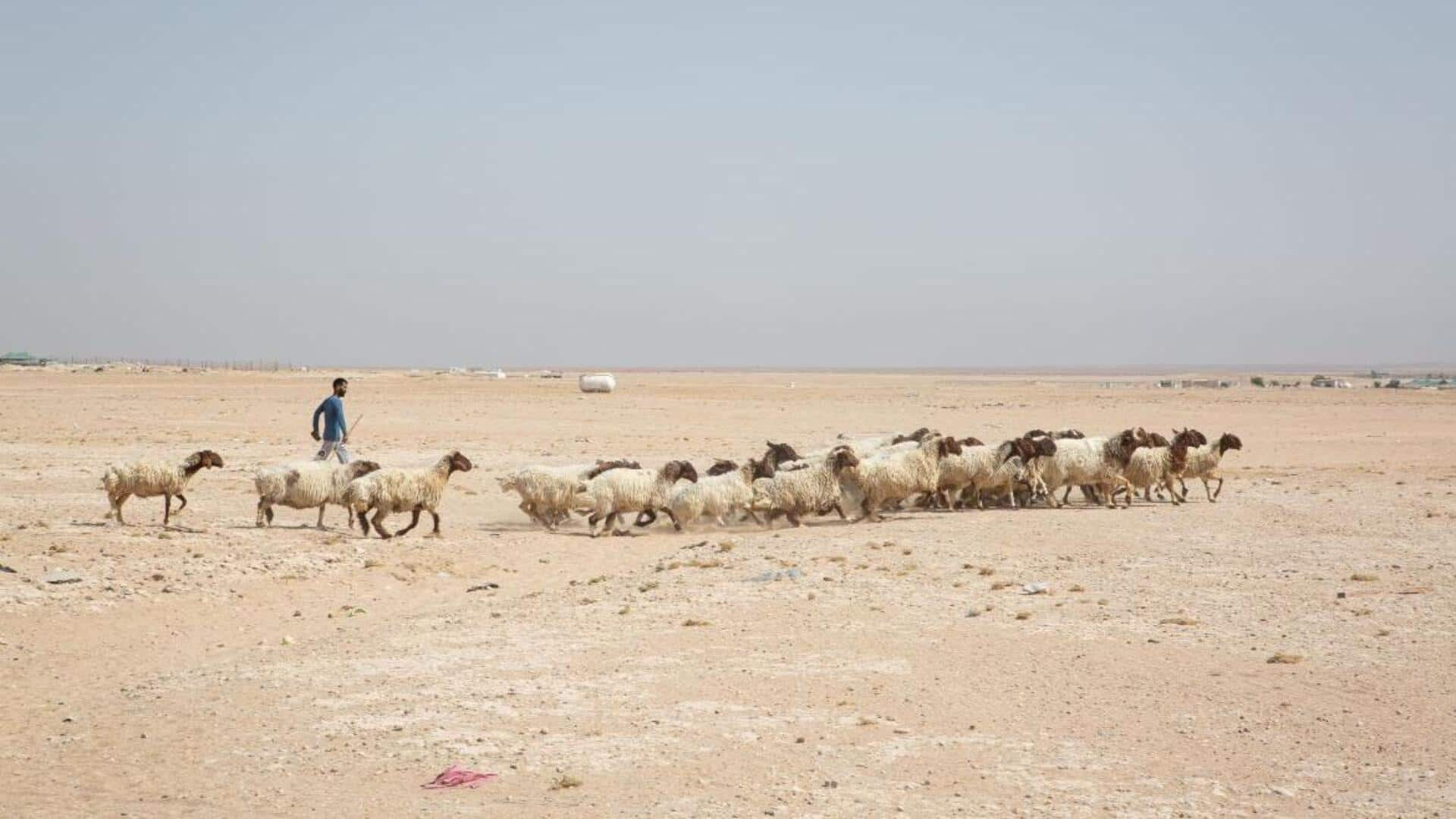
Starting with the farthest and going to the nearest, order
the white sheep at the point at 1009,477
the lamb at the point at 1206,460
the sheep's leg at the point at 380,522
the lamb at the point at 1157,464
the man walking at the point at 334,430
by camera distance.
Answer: the lamb at the point at 1206,460, the lamb at the point at 1157,464, the white sheep at the point at 1009,477, the man walking at the point at 334,430, the sheep's leg at the point at 380,522

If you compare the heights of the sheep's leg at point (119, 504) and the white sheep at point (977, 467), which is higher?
the white sheep at point (977, 467)

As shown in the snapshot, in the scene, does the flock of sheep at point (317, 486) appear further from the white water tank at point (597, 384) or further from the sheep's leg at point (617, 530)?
the white water tank at point (597, 384)

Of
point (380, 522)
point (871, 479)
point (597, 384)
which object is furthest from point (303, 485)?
point (597, 384)

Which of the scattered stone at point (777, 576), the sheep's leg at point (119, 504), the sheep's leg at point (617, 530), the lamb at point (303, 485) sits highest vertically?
the lamb at point (303, 485)

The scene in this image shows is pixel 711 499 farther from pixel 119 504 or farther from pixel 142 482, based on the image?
pixel 119 504

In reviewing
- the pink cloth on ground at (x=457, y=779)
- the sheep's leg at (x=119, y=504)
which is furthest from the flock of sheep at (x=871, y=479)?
the pink cloth on ground at (x=457, y=779)

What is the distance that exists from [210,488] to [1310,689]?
1790cm

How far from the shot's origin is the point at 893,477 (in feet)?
60.3

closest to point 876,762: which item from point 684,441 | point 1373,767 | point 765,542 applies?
point 1373,767

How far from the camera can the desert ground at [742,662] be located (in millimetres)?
7359

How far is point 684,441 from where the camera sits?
34.1m

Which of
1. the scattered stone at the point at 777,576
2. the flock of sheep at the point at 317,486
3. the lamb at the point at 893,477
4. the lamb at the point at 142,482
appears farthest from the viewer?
the lamb at the point at 893,477

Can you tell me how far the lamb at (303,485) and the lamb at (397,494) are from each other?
0.29m

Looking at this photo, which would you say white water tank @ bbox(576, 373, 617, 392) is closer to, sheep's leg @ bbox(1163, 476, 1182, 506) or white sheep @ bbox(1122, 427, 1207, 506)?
white sheep @ bbox(1122, 427, 1207, 506)
